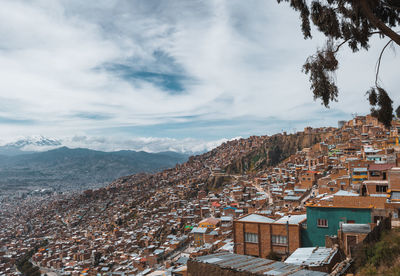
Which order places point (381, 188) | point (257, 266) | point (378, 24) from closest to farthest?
point (378, 24) → point (257, 266) → point (381, 188)

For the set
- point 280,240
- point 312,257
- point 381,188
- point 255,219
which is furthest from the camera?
point 381,188

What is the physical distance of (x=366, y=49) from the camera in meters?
7.32

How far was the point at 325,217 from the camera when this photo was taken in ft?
47.3

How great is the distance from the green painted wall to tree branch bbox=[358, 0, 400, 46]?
10.3m

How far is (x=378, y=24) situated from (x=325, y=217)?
10.7 metres

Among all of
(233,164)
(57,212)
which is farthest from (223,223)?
(57,212)

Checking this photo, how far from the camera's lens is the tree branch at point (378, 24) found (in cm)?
573

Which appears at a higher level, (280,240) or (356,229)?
Answer: (356,229)

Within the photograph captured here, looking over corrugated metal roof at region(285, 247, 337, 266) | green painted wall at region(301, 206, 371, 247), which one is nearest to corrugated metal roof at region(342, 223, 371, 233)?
corrugated metal roof at region(285, 247, 337, 266)

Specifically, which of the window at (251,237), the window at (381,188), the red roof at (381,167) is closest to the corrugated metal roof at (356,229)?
the window at (251,237)

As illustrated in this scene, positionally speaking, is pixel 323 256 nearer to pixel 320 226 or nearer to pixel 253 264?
pixel 253 264

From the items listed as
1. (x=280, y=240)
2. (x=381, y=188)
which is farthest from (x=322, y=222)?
(x=381, y=188)

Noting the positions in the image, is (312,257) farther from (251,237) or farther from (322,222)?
(251,237)

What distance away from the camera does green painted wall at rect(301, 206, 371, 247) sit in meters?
14.1
